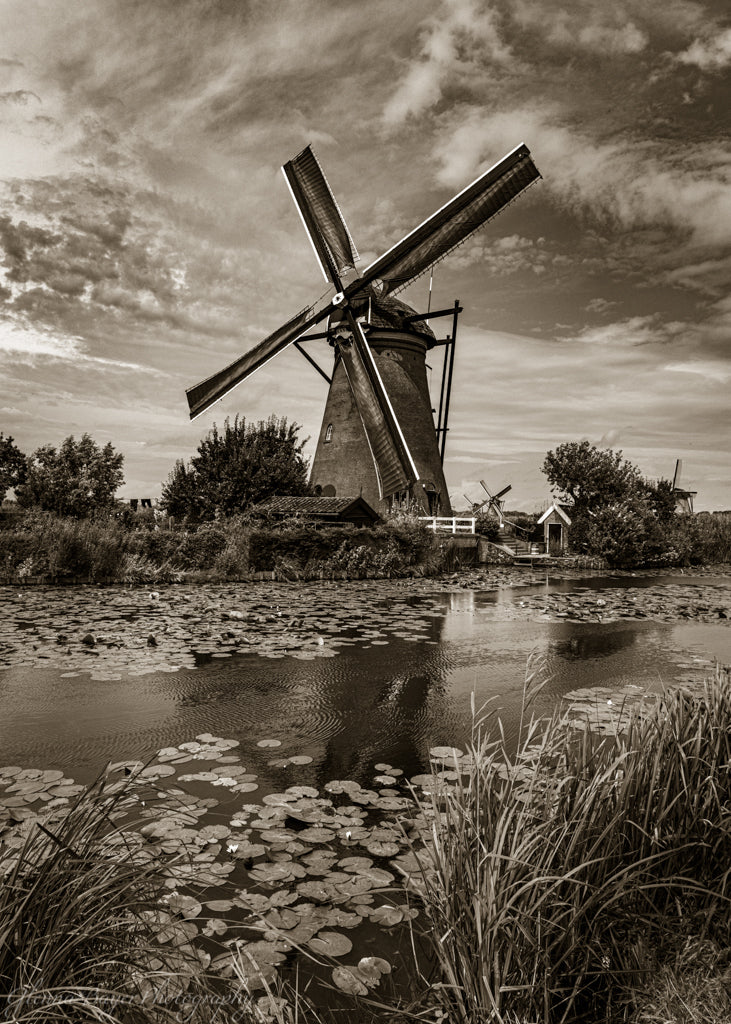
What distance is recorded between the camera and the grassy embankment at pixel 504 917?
1.87 m

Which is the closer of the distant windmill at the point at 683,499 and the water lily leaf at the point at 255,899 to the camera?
the water lily leaf at the point at 255,899

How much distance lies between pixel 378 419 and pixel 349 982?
60.9ft

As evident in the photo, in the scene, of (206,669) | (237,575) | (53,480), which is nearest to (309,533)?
(237,575)

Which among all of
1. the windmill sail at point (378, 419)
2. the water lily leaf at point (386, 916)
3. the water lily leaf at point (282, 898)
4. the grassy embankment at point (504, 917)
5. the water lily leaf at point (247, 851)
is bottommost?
the water lily leaf at point (386, 916)

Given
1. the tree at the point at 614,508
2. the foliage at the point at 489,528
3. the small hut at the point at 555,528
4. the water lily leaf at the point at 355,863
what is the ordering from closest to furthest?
the water lily leaf at the point at 355,863 → the tree at the point at 614,508 → the small hut at the point at 555,528 → the foliage at the point at 489,528

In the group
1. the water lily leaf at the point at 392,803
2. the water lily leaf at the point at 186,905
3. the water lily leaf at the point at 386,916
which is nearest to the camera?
the water lily leaf at the point at 186,905

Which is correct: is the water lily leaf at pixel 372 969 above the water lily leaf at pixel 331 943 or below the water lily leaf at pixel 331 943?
below

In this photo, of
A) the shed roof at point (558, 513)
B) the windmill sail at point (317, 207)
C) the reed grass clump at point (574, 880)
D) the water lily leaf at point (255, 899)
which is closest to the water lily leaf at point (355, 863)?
the water lily leaf at point (255, 899)

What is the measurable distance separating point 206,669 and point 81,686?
52.3 inches

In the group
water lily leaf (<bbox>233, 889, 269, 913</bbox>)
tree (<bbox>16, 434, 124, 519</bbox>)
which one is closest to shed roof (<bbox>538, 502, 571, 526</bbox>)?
tree (<bbox>16, 434, 124, 519</bbox>)

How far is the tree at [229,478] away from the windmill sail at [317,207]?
6.01 metres

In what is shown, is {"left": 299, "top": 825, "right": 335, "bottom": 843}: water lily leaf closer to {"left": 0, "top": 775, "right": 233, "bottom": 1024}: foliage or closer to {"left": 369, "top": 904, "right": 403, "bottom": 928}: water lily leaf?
{"left": 369, "top": 904, "right": 403, "bottom": 928}: water lily leaf

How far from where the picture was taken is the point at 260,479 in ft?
72.9

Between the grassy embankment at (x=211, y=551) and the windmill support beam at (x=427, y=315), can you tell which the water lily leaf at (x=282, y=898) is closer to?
the grassy embankment at (x=211, y=551)
